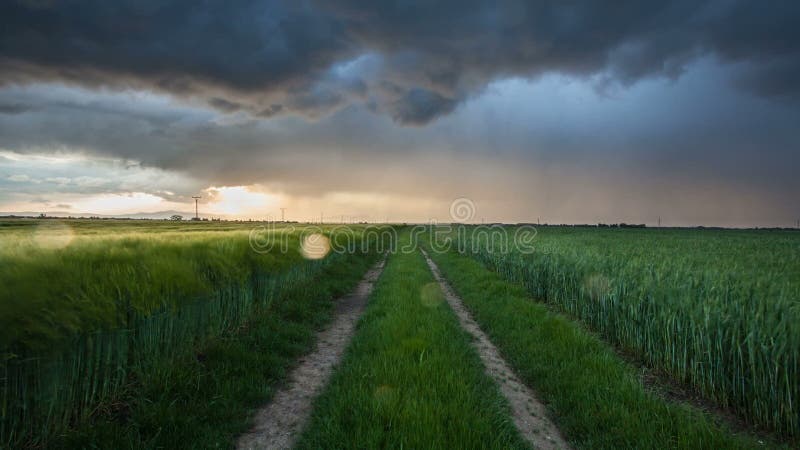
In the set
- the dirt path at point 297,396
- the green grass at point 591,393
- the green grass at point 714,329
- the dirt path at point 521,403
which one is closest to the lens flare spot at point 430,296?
the green grass at point 591,393

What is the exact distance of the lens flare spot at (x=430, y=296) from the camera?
34.8 ft

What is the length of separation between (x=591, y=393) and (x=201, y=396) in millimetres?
5871

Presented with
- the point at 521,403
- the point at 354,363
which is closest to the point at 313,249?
the point at 354,363

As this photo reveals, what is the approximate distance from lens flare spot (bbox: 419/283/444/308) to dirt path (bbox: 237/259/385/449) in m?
2.41

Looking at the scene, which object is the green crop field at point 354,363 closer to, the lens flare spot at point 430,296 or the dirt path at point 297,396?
the dirt path at point 297,396

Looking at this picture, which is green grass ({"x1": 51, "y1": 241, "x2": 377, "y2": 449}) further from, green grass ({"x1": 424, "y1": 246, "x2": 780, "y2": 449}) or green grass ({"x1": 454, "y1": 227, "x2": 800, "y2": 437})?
green grass ({"x1": 454, "y1": 227, "x2": 800, "y2": 437})

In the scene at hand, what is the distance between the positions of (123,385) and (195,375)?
40.2 inches

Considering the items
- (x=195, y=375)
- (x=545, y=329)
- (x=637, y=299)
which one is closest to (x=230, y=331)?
(x=195, y=375)

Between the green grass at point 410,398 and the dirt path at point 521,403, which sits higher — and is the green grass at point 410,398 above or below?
above

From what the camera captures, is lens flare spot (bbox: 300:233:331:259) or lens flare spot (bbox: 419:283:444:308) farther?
lens flare spot (bbox: 300:233:331:259)

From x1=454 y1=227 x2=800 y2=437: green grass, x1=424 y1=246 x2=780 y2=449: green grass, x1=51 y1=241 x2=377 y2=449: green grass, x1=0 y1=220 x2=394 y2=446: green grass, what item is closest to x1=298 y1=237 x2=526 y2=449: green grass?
x1=424 y1=246 x2=780 y2=449: green grass

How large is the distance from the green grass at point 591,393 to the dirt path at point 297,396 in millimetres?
3648

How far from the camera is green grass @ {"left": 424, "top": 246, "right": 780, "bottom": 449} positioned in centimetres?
414

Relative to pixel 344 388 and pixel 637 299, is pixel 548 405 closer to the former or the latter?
pixel 344 388
